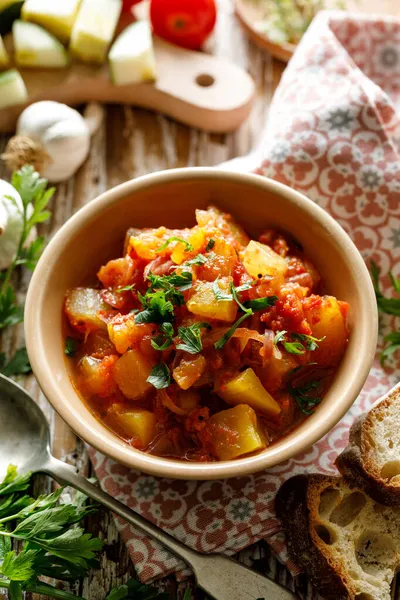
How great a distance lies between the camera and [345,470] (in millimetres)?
3205

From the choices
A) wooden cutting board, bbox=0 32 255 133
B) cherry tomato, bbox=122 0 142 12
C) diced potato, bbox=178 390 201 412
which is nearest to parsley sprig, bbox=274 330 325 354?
diced potato, bbox=178 390 201 412

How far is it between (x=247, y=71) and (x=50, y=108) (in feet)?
4.33

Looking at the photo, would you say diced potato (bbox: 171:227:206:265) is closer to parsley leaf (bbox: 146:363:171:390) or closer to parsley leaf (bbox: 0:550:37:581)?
parsley leaf (bbox: 146:363:171:390)

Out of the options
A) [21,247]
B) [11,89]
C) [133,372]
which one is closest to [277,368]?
[133,372]

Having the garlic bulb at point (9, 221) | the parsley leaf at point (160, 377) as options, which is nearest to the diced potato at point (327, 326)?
the parsley leaf at point (160, 377)

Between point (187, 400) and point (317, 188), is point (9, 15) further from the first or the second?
point (187, 400)

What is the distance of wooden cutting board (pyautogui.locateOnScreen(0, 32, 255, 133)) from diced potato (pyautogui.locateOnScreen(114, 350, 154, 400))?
1.86 m

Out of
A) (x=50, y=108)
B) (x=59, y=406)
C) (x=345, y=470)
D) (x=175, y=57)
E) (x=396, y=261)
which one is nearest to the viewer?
(x=59, y=406)

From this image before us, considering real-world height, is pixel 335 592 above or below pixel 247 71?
below

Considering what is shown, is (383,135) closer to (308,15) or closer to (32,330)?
(308,15)

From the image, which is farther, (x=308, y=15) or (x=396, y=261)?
(x=308, y=15)

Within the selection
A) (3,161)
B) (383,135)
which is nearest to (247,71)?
(383,135)

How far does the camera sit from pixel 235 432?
293cm

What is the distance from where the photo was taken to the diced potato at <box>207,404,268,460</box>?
291 cm
